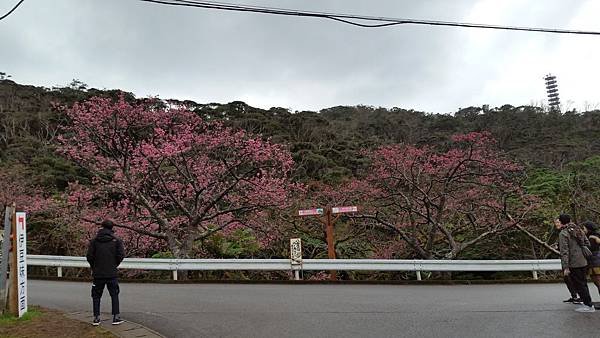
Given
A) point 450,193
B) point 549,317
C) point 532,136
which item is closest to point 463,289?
point 549,317

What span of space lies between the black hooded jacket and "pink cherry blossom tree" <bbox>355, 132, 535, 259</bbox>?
8655mm

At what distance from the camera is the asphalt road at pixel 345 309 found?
5676 millimetres

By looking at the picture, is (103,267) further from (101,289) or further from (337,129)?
(337,129)

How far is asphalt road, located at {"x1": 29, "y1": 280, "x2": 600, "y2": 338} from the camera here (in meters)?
5.68

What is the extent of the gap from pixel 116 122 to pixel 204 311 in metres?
8.93

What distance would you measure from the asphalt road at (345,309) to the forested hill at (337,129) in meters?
15.6

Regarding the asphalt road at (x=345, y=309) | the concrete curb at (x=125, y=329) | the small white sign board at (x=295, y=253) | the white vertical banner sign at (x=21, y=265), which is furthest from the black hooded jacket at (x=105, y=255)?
the small white sign board at (x=295, y=253)

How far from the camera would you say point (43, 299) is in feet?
28.6

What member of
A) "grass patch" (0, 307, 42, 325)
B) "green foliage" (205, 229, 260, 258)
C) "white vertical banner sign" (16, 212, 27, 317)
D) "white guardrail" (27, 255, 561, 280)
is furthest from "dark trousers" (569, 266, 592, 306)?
"green foliage" (205, 229, 260, 258)

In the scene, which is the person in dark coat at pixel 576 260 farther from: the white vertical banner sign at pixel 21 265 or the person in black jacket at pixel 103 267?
the white vertical banner sign at pixel 21 265

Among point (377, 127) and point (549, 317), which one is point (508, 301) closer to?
point (549, 317)

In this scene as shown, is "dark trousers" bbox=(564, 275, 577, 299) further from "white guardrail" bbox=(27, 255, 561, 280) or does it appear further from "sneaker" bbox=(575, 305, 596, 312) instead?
"white guardrail" bbox=(27, 255, 561, 280)

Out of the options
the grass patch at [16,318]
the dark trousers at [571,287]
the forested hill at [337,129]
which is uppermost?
the forested hill at [337,129]

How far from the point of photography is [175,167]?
13836 mm
